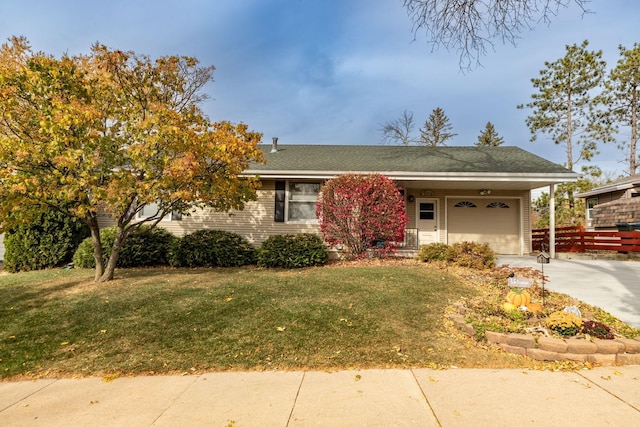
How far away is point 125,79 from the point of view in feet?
24.7

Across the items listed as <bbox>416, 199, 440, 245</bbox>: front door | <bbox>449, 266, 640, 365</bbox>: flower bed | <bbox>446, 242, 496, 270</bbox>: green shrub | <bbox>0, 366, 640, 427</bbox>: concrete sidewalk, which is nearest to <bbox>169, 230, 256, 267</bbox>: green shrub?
<bbox>446, 242, 496, 270</bbox>: green shrub

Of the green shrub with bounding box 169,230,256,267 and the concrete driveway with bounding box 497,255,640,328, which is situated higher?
the green shrub with bounding box 169,230,256,267

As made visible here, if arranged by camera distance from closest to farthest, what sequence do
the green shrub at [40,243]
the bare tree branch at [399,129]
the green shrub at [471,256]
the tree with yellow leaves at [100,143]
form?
the tree with yellow leaves at [100,143] < the green shrub at [471,256] < the green shrub at [40,243] < the bare tree branch at [399,129]

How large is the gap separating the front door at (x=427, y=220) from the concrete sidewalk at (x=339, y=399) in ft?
30.5

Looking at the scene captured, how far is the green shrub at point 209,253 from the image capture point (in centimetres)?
902

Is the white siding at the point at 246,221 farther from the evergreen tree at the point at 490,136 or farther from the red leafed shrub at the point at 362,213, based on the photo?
the evergreen tree at the point at 490,136

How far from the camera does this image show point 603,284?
267 inches

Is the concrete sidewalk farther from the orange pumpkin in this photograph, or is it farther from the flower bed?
the orange pumpkin

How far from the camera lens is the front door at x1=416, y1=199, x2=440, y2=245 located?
12.6 metres

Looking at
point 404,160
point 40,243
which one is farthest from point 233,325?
point 404,160

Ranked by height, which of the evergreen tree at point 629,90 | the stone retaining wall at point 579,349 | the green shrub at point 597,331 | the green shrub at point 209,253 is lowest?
the stone retaining wall at point 579,349

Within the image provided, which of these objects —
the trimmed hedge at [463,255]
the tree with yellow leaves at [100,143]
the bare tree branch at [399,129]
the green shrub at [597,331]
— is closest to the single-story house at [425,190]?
the trimmed hedge at [463,255]

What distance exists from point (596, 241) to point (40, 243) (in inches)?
701

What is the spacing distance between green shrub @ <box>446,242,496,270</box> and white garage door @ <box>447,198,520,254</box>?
13.2 ft
